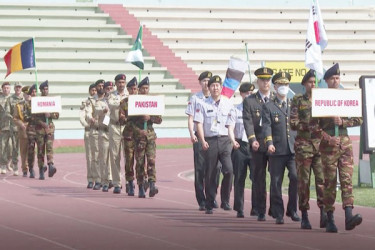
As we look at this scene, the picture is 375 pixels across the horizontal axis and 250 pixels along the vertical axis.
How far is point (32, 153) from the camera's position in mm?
26844

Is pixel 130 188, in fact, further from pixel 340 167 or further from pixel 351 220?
pixel 351 220

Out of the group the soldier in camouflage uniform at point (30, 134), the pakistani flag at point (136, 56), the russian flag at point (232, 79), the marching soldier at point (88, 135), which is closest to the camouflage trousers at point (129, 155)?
the marching soldier at point (88, 135)

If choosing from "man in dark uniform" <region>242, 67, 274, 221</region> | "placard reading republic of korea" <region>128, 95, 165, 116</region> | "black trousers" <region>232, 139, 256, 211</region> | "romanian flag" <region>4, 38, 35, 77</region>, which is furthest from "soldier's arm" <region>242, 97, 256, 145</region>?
"romanian flag" <region>4, 38, 35, 77</region>

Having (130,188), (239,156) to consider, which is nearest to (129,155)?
(130,188)

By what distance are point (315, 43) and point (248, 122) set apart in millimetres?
3580

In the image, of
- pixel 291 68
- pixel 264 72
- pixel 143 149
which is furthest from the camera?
pixel 291 68

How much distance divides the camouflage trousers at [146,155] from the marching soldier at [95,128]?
2328 millimetres

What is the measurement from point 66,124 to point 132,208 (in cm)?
2775

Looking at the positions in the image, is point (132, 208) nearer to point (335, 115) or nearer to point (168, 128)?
point (335, 115)

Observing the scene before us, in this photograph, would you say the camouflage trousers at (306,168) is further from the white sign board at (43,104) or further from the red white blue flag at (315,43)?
the white sign board at (43,104)

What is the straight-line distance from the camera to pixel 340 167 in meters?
14.3

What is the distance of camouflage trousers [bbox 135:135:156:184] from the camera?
20.4 metres

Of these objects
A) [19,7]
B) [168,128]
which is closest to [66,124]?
[168,128]

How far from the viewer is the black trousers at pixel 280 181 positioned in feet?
51.0
